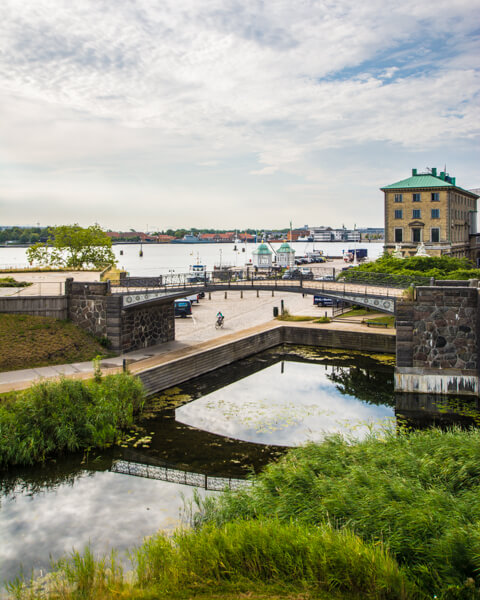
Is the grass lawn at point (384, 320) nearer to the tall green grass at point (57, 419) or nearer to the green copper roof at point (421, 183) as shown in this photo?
the tall green grass at point (57, 419)

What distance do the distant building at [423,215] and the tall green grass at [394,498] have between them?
6715 cm

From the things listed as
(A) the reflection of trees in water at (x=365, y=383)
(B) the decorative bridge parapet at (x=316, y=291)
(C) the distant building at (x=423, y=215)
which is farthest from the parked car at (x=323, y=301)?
(C) the distant building at (x=423, y=215)

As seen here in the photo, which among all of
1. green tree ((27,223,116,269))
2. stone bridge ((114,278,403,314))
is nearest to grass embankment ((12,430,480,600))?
stone bridge ((114,278,403,314))

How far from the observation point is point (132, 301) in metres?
33.0

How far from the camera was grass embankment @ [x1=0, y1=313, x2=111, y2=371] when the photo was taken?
1130 inches

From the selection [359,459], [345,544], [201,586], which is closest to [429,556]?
[345,544]

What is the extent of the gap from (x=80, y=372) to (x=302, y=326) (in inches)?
774

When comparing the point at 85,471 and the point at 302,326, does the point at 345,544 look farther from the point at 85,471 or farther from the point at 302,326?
the point at 302,326

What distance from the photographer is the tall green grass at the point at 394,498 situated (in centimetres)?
1045

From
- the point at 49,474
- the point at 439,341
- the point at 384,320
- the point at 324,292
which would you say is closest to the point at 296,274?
the point at 384,320

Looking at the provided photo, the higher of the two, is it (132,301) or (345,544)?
(132,301)

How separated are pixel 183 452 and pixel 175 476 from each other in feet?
7.51

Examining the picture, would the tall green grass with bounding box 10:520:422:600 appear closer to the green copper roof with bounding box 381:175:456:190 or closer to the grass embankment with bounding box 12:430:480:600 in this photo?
the grass embankment with bounding box 12:430:480:600

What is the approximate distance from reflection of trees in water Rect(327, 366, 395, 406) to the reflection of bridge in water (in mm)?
12552
